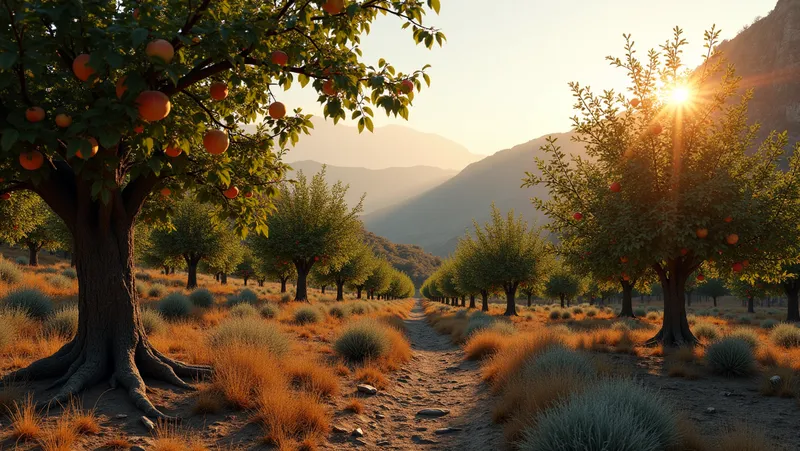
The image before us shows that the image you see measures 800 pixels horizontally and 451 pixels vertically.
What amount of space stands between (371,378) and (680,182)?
10642mm

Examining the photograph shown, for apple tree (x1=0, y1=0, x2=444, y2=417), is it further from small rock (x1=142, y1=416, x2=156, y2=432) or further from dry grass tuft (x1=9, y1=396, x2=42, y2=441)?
dry grass tuft (x1=9, y1=396, x2=42, y2=441)

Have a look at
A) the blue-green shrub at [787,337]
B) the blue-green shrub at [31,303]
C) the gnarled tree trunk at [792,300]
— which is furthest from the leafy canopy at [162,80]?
the gnarled tree trunk at [792,300]

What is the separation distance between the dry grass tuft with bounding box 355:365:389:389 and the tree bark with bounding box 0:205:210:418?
3.66 m

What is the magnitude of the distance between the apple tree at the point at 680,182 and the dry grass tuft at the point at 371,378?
7.61 m

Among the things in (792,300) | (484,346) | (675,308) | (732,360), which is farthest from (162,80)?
(792,300)

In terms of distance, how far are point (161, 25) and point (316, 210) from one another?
22732 millimetres

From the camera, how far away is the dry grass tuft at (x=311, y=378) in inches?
295

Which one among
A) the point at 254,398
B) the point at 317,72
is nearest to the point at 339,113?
the point at 317,72

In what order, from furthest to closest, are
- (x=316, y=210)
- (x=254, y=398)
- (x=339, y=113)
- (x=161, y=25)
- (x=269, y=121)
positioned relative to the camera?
1. (x=316, y=210)
2. (x=254, y=398)
3. (x=269, y=121)
4. (x=339, y=113)
5. (x=161, y=25)

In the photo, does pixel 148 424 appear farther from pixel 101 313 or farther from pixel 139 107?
pixel 139 107

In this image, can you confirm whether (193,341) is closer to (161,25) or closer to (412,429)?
(412,429)

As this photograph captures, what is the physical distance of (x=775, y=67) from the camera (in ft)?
461

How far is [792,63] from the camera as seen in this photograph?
135 metres

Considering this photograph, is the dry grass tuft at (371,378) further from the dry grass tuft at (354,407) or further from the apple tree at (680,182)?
the apple tree at (680,182)
